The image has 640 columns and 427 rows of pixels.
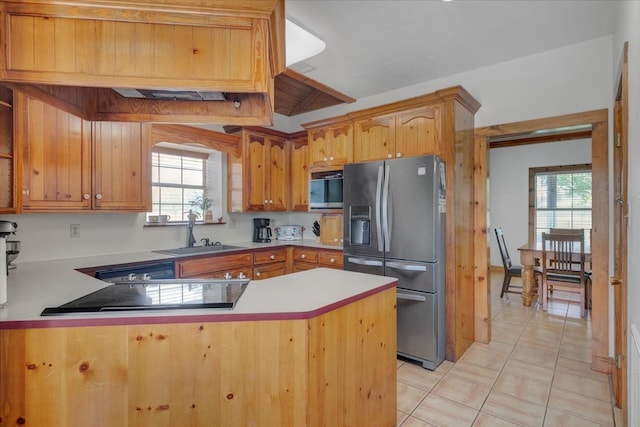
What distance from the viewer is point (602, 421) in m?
2.05

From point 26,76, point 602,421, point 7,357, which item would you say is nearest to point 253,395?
point 7,357

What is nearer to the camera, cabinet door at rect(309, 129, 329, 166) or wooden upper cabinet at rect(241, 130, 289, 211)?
Result: cabinet door at rect(309, 129, 329, 166)

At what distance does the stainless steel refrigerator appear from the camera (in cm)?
275

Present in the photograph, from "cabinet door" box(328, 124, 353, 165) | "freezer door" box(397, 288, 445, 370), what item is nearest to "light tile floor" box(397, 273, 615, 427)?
"freezer door" box(397, 288, 445, 370)

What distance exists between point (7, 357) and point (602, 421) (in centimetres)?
312

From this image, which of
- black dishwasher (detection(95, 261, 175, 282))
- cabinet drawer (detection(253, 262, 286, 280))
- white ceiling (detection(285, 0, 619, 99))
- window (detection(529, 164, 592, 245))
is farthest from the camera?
window (detection(529, 164, 592, 245))

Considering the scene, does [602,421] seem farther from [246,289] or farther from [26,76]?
[26,76]

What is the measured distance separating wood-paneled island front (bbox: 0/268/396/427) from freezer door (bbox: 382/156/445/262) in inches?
63.3

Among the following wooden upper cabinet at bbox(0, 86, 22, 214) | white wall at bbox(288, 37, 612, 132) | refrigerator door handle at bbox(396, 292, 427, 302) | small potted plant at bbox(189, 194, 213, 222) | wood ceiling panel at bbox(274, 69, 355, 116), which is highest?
wood ceiling panel at bbox(274, 69, 355, 116)

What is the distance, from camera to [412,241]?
9.28 feet

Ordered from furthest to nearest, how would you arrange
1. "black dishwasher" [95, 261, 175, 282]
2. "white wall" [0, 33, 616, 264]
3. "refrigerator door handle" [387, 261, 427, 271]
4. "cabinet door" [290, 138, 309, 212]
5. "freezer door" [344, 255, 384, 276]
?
1. "cabinet door" [290, 138, 309, 212]
2. "freezer door" [344, 255, 384, 276]
3. "refrigerator door handle" [387, 261, 427, 271]
4. "white wall" [0, 33, 616, 264]
5. "black dishwasher" [95, 261, 175, 282]

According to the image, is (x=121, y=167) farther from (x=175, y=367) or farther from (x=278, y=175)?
(x=175, y=367)

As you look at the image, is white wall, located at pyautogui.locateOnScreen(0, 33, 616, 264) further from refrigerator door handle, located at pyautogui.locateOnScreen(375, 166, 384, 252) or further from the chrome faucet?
refrigerator door handle, located at pyautogui.locateOnScreen(375, 166, 384, 252)

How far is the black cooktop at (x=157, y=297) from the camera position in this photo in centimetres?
124
